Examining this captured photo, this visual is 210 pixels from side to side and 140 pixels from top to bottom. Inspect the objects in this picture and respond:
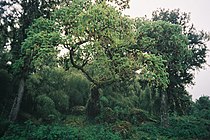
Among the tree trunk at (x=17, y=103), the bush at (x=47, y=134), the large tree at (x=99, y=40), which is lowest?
the bush at (x=47, y=134)

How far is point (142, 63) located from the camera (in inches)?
658

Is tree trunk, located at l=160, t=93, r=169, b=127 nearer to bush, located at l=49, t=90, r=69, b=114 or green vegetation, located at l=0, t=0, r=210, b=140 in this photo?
green vegetation, located at l=0, t=0, r=210, b=140

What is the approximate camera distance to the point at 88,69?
21.5 m

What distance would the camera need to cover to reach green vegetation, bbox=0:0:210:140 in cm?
1501

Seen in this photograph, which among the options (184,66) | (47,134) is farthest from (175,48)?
(47,134)

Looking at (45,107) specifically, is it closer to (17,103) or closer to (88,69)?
(17,103)

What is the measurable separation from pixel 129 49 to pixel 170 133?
21.4 ft

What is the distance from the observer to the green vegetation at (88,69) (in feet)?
49.2

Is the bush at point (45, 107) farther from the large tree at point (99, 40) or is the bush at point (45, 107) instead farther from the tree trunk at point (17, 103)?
the large tree at point (99, 40)

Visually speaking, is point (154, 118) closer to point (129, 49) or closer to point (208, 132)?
point (208, 132)

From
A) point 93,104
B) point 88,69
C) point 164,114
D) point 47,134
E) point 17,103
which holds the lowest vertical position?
point 47,134

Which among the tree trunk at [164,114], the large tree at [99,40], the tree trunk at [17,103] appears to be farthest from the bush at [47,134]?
the tree trunk at [164,114]

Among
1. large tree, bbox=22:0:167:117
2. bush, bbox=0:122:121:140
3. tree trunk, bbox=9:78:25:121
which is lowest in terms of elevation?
bush, bbox=0:122:121:140

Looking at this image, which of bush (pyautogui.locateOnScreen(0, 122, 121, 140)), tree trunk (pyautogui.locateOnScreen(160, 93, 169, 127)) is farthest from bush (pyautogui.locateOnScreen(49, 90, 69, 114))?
tree trunk (pyautogui.locateOnScreen(160, 93, 169, 127))
